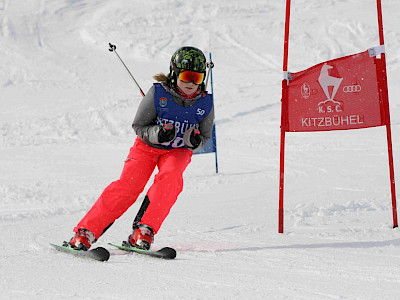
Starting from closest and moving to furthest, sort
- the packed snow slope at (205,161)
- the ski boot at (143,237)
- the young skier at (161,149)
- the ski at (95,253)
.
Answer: the packed snow slope at (205,161) < the ski at (95,253) < the ski boot at (143,237) < the young skier at (161,149)

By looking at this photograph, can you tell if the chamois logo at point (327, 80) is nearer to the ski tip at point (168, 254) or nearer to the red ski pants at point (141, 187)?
the red ski pants at point (141, 187)

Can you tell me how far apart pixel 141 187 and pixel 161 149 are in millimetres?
299

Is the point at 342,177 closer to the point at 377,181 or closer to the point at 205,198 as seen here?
the point at 377,181

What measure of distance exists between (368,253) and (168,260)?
1.27m

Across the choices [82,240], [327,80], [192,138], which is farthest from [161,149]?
[327,80]

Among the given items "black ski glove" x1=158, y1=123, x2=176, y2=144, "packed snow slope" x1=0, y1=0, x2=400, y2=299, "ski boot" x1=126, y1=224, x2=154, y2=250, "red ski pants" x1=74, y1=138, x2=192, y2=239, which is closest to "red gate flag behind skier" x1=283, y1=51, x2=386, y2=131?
"packed snow slope" x1=0, y1=0, x2=400, y2=299

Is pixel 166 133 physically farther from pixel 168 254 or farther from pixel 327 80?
pixel 327 80

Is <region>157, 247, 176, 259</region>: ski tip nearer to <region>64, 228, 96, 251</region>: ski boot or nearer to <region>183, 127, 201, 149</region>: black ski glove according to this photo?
<region>64, 228, 96, 251</region>: ski boot

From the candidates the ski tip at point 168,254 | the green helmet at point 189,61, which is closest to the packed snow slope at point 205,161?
the ski tip at point 168,254

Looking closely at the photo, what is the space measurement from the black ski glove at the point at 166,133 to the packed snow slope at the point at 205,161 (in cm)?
75

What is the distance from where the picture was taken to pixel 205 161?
1034 centimetres

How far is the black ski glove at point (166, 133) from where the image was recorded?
350 cm

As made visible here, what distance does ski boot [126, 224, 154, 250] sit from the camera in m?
3.37

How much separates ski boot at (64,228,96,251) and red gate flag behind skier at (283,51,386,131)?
1956 mm
